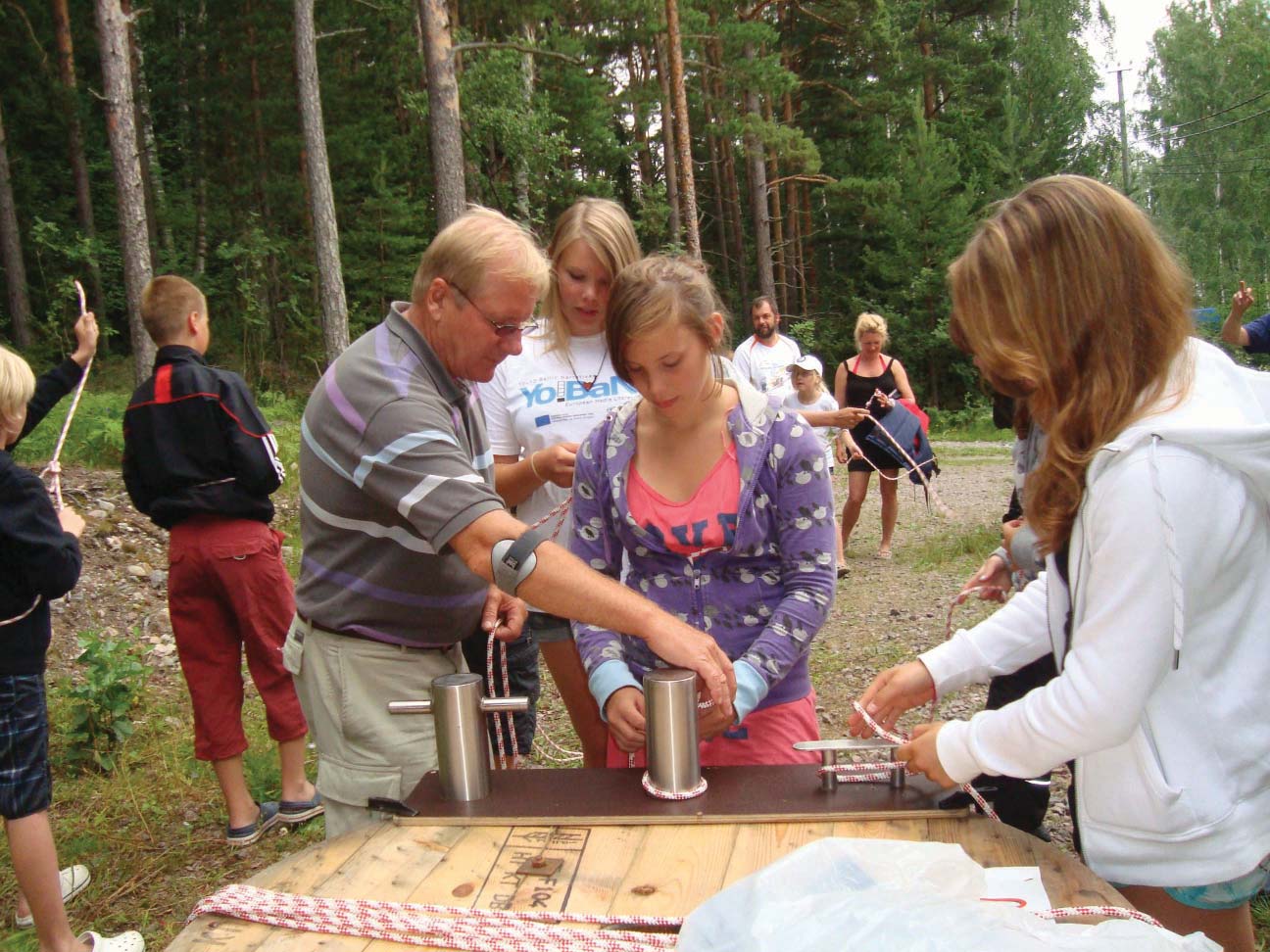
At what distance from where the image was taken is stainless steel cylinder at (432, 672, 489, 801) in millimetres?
1625

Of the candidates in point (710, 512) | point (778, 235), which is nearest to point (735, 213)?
point (778, 235)

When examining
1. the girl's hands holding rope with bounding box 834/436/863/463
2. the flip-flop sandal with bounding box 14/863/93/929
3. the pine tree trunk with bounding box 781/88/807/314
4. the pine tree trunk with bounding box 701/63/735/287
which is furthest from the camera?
the pine tree trunk with bounding box 701/63/735/287

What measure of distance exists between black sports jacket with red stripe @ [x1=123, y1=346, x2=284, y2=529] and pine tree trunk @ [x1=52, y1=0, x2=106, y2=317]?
16.4m

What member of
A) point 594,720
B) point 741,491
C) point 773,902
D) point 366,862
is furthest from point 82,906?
point 773,902

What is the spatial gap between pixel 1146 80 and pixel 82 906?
44657 millimetres

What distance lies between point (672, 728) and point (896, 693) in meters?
0.43

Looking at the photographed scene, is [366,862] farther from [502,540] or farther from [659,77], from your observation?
[659,77]

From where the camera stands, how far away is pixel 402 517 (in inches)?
77.2

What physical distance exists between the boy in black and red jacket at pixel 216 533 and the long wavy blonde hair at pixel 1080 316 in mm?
2879

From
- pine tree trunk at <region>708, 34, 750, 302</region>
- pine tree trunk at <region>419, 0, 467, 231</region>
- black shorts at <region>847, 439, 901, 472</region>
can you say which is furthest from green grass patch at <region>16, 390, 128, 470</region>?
pine tree trunk at <region>708, 34, 750, 302</region>

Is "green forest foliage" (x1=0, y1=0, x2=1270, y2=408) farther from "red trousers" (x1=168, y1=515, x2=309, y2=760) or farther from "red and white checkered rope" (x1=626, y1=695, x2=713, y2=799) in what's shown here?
"red and white checkered rope" (x1=626, y1=695, x2=713, y2=799)

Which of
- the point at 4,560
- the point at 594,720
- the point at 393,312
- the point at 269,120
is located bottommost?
the point at 594,720

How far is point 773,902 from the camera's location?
3.57 feet

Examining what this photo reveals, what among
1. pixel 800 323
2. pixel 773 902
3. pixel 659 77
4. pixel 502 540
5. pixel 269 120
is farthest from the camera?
pixel 800 323
